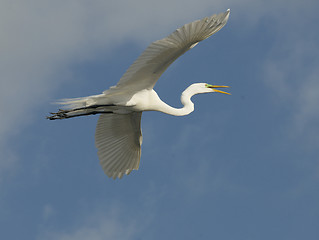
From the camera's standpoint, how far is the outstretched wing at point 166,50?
10.1 m

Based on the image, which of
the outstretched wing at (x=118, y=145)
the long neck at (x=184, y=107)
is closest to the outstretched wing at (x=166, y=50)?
the long neck at (x=184, y=107)

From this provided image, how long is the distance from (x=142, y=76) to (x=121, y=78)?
43cm

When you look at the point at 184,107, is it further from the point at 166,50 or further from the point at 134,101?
the point at 166,50

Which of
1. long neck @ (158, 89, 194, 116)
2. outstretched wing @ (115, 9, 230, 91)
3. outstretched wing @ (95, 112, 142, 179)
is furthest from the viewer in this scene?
outstretched wing @ (95, 112, 142, 179)

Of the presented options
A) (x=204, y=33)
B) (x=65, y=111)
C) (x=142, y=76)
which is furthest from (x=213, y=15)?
(x=65, y=111)

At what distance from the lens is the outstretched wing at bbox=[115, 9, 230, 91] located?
10.1 metres

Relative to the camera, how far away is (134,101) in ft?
39.4

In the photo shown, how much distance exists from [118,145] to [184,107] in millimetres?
1886

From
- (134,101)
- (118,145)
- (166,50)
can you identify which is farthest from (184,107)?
(166,50)

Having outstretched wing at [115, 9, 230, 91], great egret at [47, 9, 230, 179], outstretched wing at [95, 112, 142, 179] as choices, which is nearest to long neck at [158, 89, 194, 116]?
great egret at [47, 9, 230, 179]

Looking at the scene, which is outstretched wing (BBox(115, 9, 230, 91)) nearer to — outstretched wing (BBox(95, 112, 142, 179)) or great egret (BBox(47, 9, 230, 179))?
great egret (BBox(47, 9, 230, 179))

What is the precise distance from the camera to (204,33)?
34.0 ft

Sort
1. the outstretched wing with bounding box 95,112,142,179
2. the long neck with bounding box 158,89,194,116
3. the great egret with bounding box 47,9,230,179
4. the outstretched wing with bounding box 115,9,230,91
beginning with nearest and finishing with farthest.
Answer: the outstretched wing with bounding box 115,9,230,91 → the great egret with bounding box 47,9,230,179 → the long neck with bounding box 158,89,194,116 → the outstretched wing with bounding box 95,112,142,179

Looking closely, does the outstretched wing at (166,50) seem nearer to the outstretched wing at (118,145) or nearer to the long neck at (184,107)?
the long neck at (184,107)
